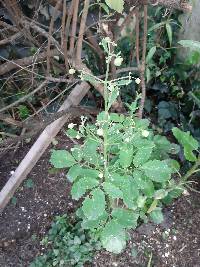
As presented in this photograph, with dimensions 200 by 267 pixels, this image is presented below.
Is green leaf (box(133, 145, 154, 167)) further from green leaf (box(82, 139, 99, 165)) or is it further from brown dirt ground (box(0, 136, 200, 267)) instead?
brown dirt ground (box(0, 136, 200, 267))

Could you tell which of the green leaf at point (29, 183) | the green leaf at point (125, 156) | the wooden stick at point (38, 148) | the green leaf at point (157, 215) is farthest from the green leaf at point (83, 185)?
the green leaf at point (29, 183)

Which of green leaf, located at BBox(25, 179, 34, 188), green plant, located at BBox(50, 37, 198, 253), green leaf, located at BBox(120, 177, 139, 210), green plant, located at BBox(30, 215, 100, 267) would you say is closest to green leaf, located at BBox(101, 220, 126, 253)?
green plant, located at BBox(50, 37, 198, 253)

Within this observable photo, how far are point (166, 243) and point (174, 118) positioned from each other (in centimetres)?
65

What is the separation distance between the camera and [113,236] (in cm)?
133

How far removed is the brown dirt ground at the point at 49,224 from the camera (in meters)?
1.78

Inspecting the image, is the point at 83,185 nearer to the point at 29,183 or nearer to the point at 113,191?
the point at 113,191

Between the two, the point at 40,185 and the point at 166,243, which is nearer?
the point at 166,243

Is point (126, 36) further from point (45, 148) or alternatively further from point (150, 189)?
point (150, 189)

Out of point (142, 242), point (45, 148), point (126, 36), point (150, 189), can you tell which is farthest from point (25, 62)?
point (142, 242)

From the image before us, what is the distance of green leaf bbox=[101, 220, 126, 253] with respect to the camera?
132 centimetres

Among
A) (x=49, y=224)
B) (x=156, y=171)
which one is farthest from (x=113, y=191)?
(x=49, y=224)

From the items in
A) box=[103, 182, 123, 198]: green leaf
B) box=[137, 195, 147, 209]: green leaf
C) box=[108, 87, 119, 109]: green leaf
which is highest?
box=[108, 87, 119, 109]: green leaf

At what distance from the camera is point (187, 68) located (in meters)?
2.16

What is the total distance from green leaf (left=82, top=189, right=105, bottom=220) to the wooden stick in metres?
0.74
